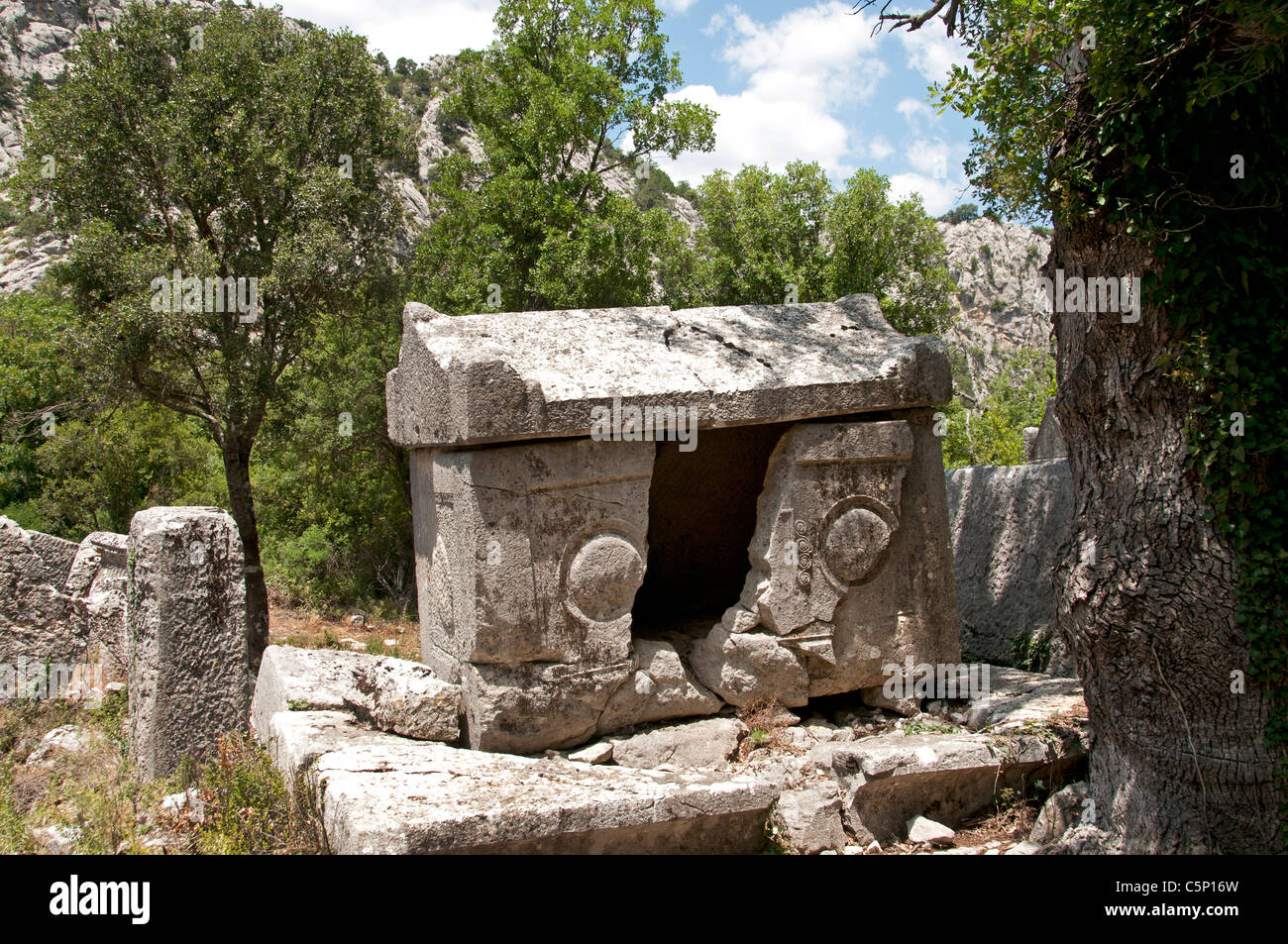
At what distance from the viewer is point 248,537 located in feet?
32.4

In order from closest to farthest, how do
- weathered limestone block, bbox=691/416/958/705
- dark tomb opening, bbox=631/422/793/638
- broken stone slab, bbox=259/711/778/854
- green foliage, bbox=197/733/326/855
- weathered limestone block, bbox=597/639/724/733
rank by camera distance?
broken stone slab, bbox=259/711/778/854
green foliage, bbox=197/733/326/855
weathered limestone block, bbox=597/639/724/733
weathered limestone block, bbox=691/416/958/705
dark tomb opening, bbox=631/422/793/638

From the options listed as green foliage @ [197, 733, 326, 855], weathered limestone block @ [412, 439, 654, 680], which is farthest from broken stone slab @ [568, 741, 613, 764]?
green foliage @ [197, 733, 326, 855]

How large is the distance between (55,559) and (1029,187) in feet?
23.4

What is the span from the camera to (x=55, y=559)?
280 inches

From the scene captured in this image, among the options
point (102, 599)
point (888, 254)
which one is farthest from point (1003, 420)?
point (102, 599)

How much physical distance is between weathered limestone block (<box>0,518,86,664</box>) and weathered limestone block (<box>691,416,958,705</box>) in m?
4.82

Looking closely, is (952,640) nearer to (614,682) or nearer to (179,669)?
(614,682)

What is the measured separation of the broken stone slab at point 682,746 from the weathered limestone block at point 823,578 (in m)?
0.27

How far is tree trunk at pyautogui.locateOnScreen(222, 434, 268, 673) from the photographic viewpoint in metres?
9.42

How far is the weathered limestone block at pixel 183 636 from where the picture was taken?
500cm

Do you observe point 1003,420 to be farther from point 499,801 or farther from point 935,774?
point 499,801

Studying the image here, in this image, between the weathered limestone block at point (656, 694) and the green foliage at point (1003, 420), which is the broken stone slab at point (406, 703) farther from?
the green foliage at point (1003, 420)

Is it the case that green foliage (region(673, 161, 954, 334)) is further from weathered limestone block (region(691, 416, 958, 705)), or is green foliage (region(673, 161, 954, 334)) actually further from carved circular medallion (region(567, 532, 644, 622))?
carved circular medallion (region(567, 532, 644, 622))

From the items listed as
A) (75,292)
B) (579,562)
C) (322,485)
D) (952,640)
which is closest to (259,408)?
(75,292)
